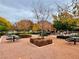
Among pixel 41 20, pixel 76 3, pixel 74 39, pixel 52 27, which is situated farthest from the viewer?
pixel 52 27

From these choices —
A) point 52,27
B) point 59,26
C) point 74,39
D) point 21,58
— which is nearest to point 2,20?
point 52,27

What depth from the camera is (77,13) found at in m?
10.5

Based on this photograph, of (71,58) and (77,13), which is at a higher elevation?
(77,13)

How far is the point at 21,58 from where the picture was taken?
1434 centimetres

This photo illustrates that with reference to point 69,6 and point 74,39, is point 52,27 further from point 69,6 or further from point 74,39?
point 69,6

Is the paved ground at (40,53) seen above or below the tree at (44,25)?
below

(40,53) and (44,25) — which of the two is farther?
(44,25)

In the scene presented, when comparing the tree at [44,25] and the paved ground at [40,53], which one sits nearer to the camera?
the paved ground at [40,53]

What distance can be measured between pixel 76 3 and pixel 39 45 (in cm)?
1333

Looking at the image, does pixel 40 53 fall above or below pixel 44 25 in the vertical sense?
below

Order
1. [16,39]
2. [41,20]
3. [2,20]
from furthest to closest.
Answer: [2,20] → [41,20] → [16,39]

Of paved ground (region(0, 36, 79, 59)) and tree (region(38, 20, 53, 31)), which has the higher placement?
tree (region(38, 20, 53, 31))

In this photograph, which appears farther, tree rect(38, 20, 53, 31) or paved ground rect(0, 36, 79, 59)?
tree rect(38, 20, 53, 31)

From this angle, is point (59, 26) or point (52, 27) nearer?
point (59, 26)
